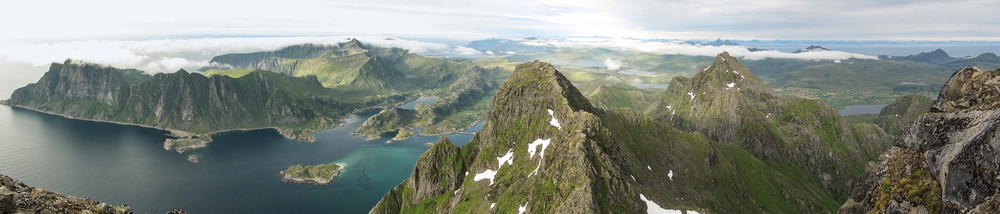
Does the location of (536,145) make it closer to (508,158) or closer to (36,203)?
Answer: (508,158)

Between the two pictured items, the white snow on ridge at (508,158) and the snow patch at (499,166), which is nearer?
the snow patch at (499,166)

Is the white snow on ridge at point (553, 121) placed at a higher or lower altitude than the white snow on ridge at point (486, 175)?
higher

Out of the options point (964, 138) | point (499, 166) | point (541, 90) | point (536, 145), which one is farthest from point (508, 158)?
point (964, 138)

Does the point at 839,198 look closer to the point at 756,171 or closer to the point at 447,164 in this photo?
the point at 756,171

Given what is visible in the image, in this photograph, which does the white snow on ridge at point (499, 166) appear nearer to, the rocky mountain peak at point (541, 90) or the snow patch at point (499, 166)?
the snow patch at point (499, 166)

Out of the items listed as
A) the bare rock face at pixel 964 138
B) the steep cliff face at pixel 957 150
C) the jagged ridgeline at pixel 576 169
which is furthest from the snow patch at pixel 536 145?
the bare rock face at pixel 964 138

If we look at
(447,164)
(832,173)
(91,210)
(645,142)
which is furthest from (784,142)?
(91,210)
